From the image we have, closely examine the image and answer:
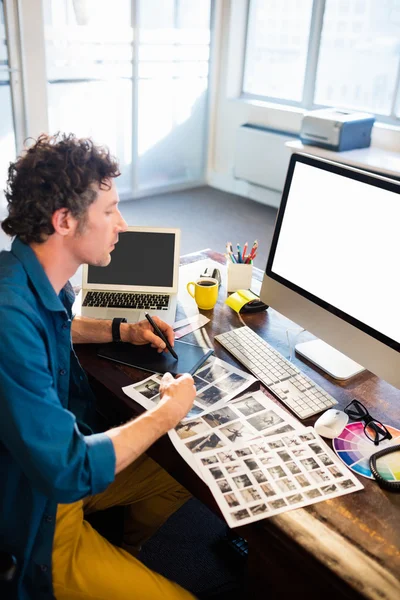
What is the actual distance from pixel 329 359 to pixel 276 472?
44 cm

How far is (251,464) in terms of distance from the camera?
3.58 feet

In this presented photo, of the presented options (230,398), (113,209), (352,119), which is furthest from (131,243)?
(352,119)

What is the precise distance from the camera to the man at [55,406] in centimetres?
97

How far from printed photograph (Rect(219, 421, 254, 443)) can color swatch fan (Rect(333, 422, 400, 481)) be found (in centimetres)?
18

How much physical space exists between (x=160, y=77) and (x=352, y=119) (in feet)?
6.22

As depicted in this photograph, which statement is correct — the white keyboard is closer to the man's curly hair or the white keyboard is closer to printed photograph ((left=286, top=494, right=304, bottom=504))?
printed photograph ((left=286, top=494, right=304, bottom=504))

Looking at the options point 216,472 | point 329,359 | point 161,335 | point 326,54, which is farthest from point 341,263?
point 326,54

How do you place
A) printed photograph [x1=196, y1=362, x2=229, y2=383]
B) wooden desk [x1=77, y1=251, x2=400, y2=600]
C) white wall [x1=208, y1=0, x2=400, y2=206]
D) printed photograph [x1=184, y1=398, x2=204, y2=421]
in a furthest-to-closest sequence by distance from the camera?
1. white wall [x1=208, y1=0, x2=400, y2=206]
2. printed photograph [x1=196, y1=362, x2=229, y2=383]
3. printed photograph [x1=184, y1=398, x2=204, y2=421]
4. wooden desk [x1=77, y1=251, x2=400, y2=600]

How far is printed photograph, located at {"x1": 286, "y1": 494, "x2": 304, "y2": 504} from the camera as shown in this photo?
1.01 m

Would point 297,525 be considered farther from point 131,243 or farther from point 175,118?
point 175,118

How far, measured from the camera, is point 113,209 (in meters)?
1.20

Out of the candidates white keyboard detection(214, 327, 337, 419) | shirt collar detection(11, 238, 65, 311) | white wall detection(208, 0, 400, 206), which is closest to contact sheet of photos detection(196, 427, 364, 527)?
white keyboard detection(214, 327, 337, 419)

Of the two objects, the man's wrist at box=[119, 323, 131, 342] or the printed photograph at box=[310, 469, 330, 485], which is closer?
the printed photograph at box=[310, 469, 330, 485]

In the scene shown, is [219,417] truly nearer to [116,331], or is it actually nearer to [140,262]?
[116,331]
